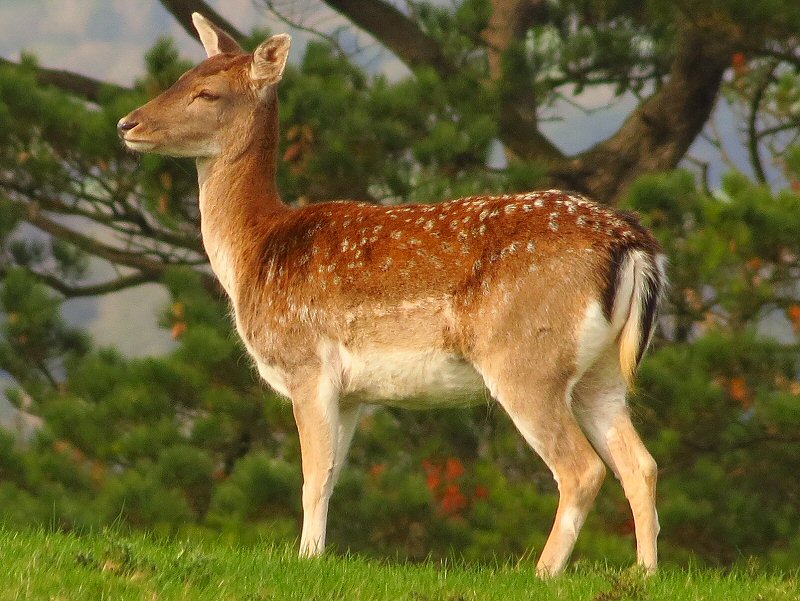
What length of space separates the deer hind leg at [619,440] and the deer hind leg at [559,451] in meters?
0.27

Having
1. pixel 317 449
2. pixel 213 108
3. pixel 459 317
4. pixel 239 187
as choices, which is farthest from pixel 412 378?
pixel 213 108

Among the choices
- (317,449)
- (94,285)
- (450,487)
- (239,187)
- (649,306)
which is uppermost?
(239,187)

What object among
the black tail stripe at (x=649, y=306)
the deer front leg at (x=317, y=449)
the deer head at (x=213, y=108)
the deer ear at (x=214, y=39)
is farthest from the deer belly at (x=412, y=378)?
the deer ear at (x=214, y=39)

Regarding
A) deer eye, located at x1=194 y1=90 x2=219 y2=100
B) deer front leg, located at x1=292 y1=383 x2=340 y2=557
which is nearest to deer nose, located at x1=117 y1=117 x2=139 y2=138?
deer eye, located at x1=194 y1=90 x2=219 y2=100

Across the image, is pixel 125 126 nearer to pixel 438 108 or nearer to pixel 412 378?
pixel 412 378

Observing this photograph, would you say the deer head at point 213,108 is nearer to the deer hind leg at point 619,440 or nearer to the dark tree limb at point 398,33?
the deer hind leg at point 619,440

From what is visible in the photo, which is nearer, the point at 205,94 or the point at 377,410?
the point at 205,94

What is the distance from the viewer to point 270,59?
6.47 m

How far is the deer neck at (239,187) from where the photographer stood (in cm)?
650

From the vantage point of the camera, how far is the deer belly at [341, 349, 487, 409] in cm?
559

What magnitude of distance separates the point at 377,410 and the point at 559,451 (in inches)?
210

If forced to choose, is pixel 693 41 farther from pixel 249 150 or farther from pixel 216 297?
pixel 249 150

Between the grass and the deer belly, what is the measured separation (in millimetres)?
682

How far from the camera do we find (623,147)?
11711 millimetres
